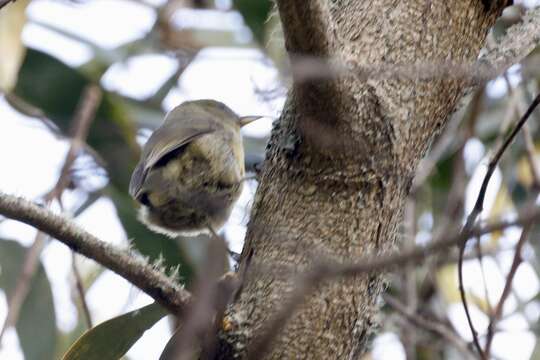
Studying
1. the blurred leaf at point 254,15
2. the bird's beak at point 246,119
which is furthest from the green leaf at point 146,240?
the blurred leaf at point 254,15

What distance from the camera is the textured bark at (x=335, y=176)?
5.81 feet

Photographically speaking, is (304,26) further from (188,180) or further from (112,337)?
(188,180)

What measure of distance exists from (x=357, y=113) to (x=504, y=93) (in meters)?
4.07

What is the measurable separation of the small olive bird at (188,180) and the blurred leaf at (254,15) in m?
1.52

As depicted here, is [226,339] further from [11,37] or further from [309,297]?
[11,37]

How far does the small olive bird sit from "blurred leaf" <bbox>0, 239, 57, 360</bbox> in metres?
0.78

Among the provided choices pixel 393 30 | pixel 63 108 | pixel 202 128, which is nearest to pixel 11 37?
pixel 63 108

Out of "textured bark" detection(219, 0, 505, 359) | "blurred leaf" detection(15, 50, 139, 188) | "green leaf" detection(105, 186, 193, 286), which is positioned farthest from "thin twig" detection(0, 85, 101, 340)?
"blurred leaf" detection(15, 50, 139, 188)

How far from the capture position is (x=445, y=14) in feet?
6.57

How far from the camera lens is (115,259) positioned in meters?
1.77

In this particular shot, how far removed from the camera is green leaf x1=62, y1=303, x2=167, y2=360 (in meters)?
2.28

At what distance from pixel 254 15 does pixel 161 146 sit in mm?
1759

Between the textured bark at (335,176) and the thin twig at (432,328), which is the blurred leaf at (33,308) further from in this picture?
the textured bark at (335,176)

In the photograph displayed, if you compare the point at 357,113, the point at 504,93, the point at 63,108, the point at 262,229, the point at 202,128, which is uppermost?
the point at 504,93
